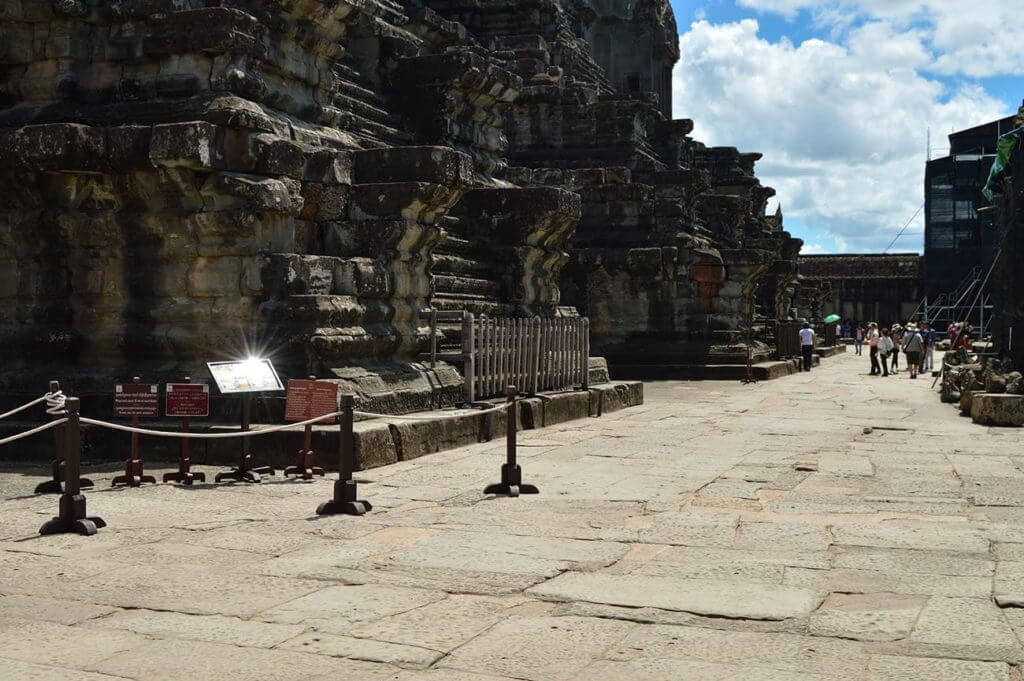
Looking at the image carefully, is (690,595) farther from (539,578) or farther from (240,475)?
(240,475)

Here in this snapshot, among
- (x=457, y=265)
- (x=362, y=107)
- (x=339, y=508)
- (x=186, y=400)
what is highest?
(x=362, y=107)

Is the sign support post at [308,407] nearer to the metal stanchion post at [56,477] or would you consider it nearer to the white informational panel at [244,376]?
the white informational panel at [244,376]

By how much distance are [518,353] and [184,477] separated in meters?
4.74

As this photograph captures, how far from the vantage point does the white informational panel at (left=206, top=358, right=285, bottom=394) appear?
7957 millimetres

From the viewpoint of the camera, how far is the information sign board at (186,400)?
8.33m

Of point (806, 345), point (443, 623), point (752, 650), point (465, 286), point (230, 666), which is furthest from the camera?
point (806, 345)

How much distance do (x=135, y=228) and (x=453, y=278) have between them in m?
4.18

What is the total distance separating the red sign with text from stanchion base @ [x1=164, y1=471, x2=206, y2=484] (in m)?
0.80

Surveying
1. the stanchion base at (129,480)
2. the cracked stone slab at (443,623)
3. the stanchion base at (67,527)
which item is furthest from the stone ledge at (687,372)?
the cracked stone slab at (443,623)

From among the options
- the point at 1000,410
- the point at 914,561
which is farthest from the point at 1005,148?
the point at 914,561

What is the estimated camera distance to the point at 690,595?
5.23 m

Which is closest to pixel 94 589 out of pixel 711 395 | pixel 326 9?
pixel 326 9

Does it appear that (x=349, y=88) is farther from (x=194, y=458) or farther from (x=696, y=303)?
(x=696, y=303)

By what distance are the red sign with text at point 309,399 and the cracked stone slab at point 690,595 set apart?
3.38 metres
